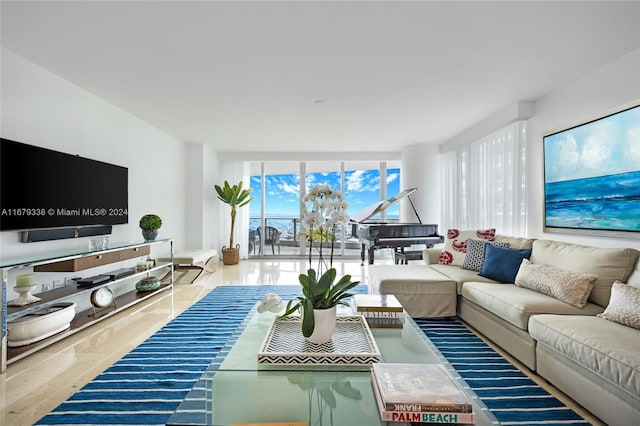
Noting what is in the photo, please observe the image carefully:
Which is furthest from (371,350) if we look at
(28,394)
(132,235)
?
(132,235)

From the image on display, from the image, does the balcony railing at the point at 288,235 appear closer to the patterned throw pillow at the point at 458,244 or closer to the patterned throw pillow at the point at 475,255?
the patterned throw pillow at the point at 458,244

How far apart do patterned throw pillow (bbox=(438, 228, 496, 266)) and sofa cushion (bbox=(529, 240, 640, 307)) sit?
1143mm

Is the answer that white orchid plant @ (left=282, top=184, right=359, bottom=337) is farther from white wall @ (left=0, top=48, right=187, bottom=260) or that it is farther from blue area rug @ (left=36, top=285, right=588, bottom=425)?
white wall @ (left=0, top=48, right=187, bottom=260)

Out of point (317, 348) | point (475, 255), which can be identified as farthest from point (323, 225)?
point (475, 255)

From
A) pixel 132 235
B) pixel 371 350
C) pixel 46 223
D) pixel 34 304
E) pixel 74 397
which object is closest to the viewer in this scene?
pixel 371 350

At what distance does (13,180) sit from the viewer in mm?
2725

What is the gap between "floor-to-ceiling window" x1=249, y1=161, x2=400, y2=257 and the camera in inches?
316

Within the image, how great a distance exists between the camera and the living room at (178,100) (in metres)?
2.45

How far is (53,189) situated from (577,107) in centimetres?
523

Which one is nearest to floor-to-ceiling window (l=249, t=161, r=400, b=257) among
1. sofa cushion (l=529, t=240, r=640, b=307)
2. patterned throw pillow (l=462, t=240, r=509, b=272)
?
patterned throw pillow (l=462, t=240, r=509, b=272)

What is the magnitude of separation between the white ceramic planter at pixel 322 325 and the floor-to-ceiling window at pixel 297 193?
6047 mm

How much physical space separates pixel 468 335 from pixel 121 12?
372cm

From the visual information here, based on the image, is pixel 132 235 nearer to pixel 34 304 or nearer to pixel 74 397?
pixel 34 304

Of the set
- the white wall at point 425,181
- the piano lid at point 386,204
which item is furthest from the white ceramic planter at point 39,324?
the white wall at point 425,181
